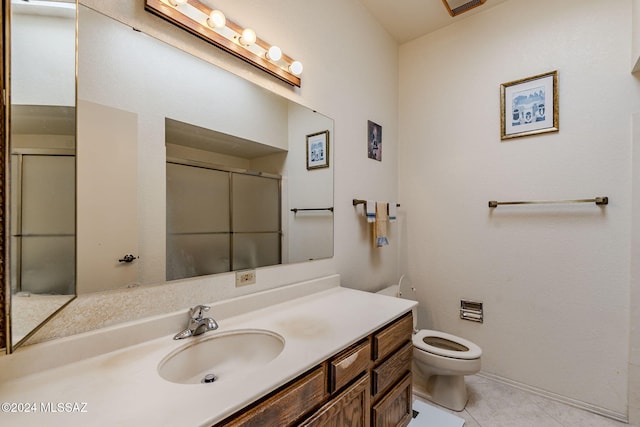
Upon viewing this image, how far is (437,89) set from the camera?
237 cm

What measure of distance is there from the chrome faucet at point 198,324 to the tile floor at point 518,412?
164 centimetres

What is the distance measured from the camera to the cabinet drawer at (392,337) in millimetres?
1190

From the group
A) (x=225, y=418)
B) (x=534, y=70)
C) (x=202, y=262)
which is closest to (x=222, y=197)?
(x=202, y=262)

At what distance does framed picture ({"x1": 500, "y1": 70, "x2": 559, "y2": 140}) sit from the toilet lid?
4.97ft

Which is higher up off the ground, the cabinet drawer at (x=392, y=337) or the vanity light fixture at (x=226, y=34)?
the vanity light fixture at (x=226, y=34)

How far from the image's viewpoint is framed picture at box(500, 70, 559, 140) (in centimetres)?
189

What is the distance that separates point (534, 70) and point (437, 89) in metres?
0.66

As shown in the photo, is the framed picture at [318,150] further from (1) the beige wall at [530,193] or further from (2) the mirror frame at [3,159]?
(2) the mirror frame at [3,159]

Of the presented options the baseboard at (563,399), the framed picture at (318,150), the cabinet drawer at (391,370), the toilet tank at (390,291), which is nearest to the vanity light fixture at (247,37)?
the framed picture at (318,150)

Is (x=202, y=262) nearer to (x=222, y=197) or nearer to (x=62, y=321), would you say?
(x=222, y=197)

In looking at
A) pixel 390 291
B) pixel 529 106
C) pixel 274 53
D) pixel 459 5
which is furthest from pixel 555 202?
pixel 274 53

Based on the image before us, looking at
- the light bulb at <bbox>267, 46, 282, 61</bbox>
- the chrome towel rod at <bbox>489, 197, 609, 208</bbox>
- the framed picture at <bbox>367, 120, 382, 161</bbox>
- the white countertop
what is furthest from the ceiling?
the white countertop

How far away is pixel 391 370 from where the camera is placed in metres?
1.31

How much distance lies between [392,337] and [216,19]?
63.0 inches
